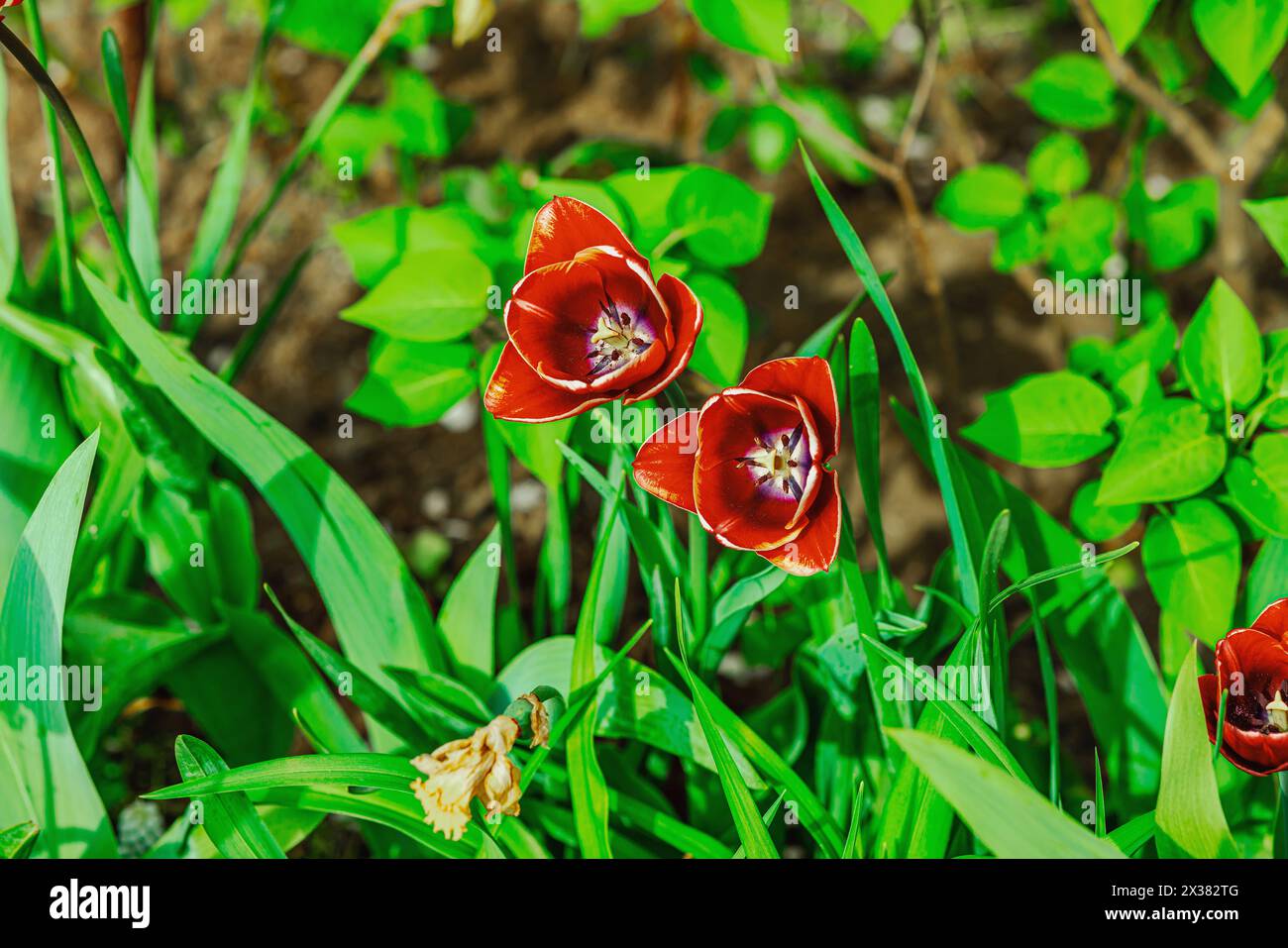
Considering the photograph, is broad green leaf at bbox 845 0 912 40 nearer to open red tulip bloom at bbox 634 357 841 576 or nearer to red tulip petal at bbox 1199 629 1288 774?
open red tulip bloom at bbox 634 357 841 576

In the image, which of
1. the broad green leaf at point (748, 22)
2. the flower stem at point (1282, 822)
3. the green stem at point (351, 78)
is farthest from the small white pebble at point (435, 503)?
the flower stem at point (1282, 822)

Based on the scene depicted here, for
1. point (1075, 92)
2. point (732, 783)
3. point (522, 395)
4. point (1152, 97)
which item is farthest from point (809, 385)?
point (1152, 97)

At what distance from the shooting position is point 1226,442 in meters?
0.78

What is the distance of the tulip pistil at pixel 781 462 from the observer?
65 centimetres

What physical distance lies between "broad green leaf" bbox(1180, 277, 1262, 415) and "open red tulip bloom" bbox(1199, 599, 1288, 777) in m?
0.17

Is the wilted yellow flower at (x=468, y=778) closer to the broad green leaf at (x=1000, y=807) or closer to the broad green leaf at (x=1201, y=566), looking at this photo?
the broad green leaf at (x=1000, y=807)

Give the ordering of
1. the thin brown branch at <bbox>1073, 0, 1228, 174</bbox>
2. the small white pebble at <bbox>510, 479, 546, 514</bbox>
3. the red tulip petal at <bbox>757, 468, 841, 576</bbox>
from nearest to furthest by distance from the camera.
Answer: the red tulip petal at <bbox>757, 468, 841, 576</bbox>
the thin brown branch at <bbox>1073, 0, 1228, 174</bbox>
the small white pebble at <bbox>510, 479, 546, 514</bbox>

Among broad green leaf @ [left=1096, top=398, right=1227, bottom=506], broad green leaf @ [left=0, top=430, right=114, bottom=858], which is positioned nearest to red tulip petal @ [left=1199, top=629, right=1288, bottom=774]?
broad green leaf @ [left=1096, top=398, right=1227, bottom=506]

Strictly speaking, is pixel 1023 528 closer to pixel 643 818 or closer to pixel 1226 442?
pixel 1226 442

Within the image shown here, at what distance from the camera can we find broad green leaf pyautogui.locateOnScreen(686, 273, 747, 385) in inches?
30.5

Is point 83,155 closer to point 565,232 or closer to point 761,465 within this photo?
point 565,232

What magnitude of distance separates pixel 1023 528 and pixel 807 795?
1.03 feet

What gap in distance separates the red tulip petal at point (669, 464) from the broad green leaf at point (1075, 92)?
610 millimetres

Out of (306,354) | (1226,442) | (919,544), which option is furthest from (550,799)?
(306,354)
